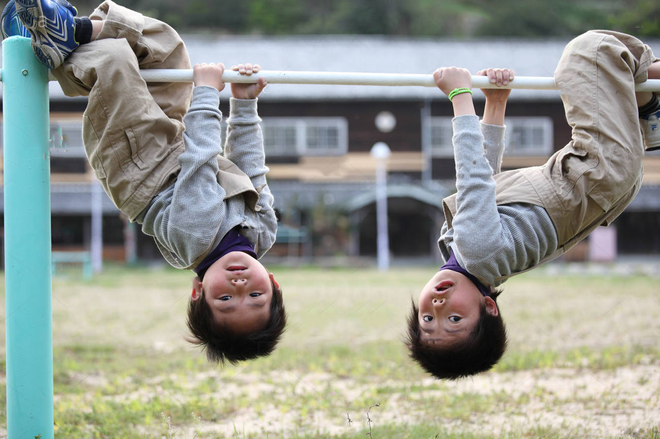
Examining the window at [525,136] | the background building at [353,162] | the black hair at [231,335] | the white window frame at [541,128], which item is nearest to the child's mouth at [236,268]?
the black hair at [231,335]

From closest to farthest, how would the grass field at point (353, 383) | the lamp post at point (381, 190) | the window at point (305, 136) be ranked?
1. the grass field at point (353, 383)
2. the lamp post at point (381, 190)
3. the window at point (305, 136)

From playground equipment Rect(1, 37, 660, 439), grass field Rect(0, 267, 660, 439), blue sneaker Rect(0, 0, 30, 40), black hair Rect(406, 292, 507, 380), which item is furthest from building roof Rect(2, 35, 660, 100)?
black hair Rect(406, 292, 507, 380)

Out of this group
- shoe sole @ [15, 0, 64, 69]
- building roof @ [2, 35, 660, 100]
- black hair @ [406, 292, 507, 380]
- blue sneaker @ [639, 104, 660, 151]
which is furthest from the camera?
building roof @ [2, 35, 660, 100]

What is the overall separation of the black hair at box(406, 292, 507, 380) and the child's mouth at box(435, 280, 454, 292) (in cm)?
15

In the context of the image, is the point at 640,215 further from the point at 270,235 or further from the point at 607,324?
the point at 270,235

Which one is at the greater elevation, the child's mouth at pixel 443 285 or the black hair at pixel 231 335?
the child's mouth at pixel 443 285

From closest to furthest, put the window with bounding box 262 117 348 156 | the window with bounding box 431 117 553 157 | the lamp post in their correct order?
the lamp post, the window with bounding box 431 117 553 157, the window with bounding box 262 117 348 156

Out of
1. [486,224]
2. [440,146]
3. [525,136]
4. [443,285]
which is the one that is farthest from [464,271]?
[525,136]

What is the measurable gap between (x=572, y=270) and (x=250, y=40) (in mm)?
10799

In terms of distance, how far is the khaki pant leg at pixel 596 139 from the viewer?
197cm

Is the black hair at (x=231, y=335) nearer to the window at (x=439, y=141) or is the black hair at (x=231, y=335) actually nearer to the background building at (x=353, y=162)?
the background building at (x=353, y=162)

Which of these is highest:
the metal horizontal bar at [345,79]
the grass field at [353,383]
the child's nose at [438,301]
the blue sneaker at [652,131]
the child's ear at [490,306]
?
the metal horizontal bar at [345,79]

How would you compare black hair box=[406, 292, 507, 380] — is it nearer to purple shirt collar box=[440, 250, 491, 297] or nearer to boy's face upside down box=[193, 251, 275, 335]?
purple shirt collar box=[440, 250, 491, 297]

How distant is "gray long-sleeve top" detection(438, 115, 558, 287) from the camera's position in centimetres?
182
